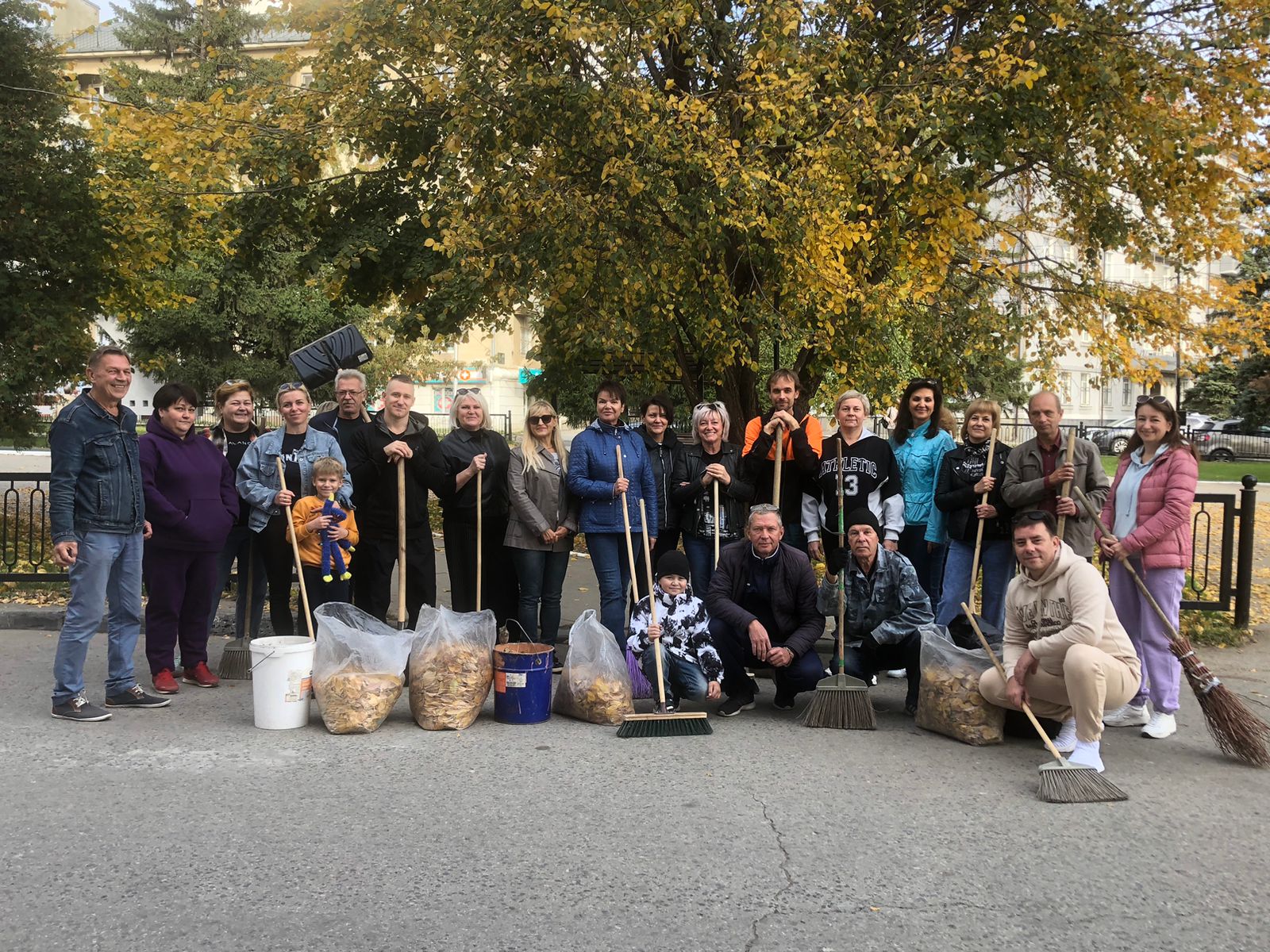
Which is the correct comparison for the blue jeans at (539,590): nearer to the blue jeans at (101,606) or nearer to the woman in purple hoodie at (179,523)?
the woman in purple hoodie at (179,523)

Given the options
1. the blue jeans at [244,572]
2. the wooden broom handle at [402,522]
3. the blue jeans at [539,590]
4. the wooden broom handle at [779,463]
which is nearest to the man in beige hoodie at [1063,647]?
the wooden broom handle at [779,463]

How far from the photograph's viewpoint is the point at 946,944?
128 inches

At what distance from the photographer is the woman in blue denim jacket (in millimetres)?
6699

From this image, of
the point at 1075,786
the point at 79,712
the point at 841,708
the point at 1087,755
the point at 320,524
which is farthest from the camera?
the point at 320,524

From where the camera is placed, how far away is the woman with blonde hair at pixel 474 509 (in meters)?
7.15

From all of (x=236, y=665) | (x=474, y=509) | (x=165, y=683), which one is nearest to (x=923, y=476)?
Result: (x=474, y=509)

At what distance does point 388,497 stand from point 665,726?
8.28 feet

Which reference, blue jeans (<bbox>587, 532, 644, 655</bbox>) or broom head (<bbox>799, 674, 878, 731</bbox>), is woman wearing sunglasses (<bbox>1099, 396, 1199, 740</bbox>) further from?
blue jeans (<bbox>587, 532, 644, 655</bbox>)

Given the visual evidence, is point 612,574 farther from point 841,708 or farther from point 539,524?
point 841,708

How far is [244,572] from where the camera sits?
7.58 metres

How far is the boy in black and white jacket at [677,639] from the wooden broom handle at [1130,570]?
7.35ft

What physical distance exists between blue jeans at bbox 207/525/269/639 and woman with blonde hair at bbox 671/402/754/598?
110 inches

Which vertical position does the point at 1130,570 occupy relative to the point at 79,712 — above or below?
above

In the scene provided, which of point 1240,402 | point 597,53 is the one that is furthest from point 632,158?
point 1240,402
